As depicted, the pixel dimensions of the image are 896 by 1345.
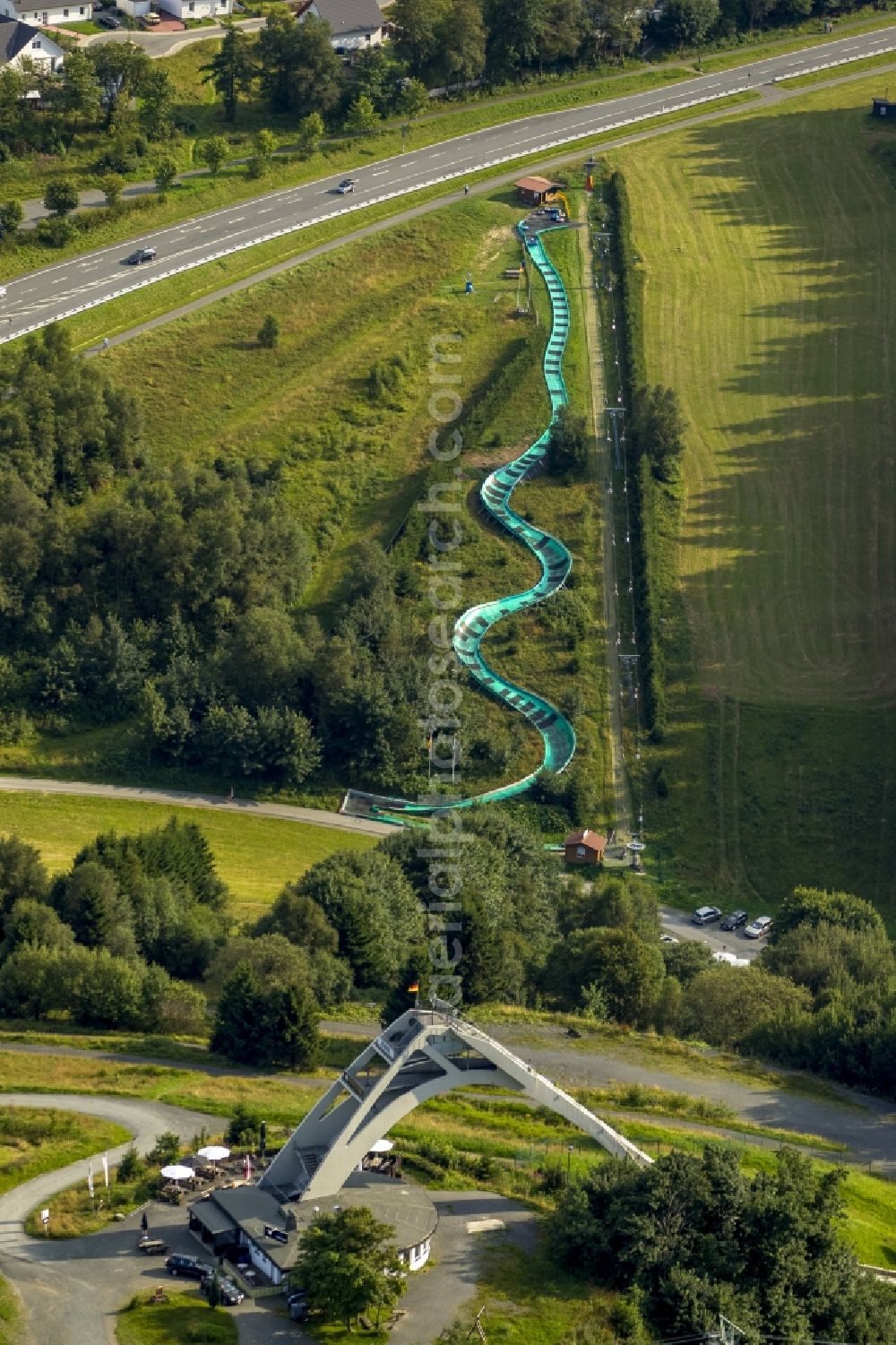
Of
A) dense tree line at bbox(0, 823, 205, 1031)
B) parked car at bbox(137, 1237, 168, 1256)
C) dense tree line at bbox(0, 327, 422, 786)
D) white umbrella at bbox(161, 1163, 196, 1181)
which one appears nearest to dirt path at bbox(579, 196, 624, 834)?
dense tree line at bbox(0, 327, 422, 786)

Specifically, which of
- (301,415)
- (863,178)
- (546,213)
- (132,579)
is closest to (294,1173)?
(132,579)

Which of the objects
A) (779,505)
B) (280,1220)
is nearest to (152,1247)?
(280,1220)

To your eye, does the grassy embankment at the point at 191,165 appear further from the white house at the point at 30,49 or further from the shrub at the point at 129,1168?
the shrub at the point at 129,1168

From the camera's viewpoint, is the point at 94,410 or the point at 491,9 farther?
Answer: the point at 491,9

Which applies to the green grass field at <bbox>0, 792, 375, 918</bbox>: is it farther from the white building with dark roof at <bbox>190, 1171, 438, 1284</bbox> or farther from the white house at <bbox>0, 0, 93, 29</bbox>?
the white house at <bbox>0, 0, 93, 29</bbox>

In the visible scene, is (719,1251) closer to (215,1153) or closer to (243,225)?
(215,1153)

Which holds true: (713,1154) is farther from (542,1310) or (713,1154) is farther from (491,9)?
(491,9)
